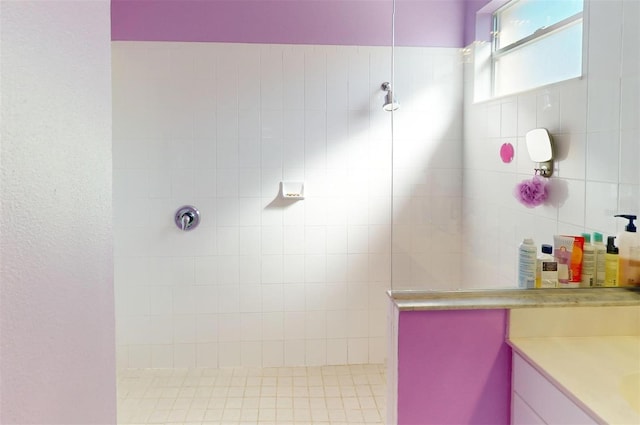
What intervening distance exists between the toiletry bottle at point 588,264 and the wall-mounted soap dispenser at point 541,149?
18.4 inches

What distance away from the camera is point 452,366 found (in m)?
1.76

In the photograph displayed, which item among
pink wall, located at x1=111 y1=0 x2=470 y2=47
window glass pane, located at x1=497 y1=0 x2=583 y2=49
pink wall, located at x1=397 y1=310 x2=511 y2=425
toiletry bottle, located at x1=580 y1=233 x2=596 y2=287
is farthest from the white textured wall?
pink wall, located at x1=111 y1=0 x2=470 y2=47

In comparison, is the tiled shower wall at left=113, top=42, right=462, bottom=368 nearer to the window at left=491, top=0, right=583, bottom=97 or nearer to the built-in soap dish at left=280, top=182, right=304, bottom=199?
the built-in soap dish at left=280, top=182, right=304, bottom=199

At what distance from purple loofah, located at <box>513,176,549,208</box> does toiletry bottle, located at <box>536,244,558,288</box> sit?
0.42 metres

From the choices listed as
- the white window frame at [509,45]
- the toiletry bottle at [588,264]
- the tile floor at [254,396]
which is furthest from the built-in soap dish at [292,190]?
the toiletry bottle at [588,264]

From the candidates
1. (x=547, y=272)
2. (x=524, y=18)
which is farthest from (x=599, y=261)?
(x=524, y=18)

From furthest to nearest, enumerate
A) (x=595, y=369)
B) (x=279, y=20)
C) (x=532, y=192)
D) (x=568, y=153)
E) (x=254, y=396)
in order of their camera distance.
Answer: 1. (x=279, y=20)
2. (x=254, y=396)
3. (x=532, y=192)
4. (x=568, y=153)
5. (x=595, y=369)

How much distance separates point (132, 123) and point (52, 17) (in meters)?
2.54

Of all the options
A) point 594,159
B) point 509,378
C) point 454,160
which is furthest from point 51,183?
point 454,160

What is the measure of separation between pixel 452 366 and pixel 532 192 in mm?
933

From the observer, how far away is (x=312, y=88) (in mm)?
3348

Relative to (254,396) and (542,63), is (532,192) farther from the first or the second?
(254,396)

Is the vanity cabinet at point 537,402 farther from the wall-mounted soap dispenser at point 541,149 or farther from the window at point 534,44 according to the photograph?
the window at point 534,44

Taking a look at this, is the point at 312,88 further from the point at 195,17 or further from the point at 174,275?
the point at 174,275
